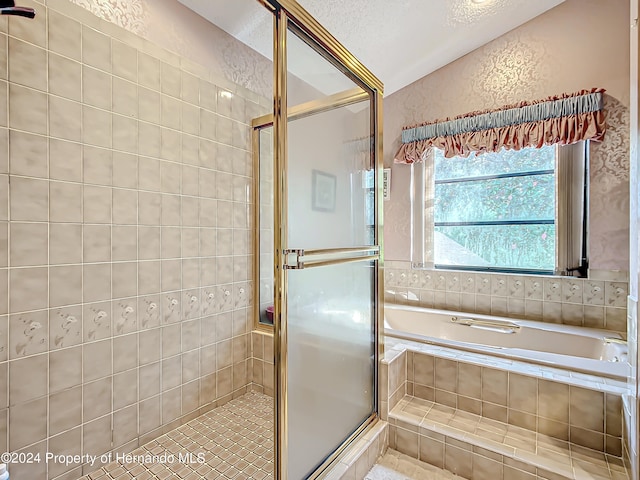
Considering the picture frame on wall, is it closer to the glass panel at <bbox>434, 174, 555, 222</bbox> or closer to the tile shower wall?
the tile shower wall

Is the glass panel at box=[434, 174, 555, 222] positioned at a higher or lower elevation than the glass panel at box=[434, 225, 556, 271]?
higher

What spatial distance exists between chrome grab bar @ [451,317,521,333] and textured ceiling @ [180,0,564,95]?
7.08ft

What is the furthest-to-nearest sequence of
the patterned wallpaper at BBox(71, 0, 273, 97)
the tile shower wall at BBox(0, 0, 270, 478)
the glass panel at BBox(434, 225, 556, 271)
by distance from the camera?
the glass panel at BBox(434, 225, 556, 271)
the patterned wallpaper at BBox(71, 0, 273, 97)
the tile shower wall at BBox(0, 0, 270, 478)

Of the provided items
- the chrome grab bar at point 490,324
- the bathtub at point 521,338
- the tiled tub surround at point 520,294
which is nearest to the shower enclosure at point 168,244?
the bathtub at point 521,338

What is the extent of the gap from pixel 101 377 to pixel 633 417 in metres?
2.24

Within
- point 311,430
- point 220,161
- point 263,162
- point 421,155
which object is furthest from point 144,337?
point 421,155

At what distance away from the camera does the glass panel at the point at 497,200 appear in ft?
8.61

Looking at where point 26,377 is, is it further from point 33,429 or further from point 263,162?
point 263,162

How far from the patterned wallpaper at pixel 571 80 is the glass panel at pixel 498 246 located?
30cm

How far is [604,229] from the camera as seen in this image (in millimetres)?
2324

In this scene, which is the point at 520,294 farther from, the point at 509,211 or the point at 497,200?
the point at 497,200

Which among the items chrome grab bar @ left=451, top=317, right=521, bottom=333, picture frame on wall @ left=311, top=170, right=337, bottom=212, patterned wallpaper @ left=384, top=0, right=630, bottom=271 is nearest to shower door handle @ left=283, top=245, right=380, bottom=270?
picture frame on wall @ left=311, top=170, right=337, bottom=212

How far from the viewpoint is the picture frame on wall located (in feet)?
4.35

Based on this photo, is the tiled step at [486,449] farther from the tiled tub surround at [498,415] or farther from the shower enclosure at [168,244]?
the shower enclosure at [168,244]
